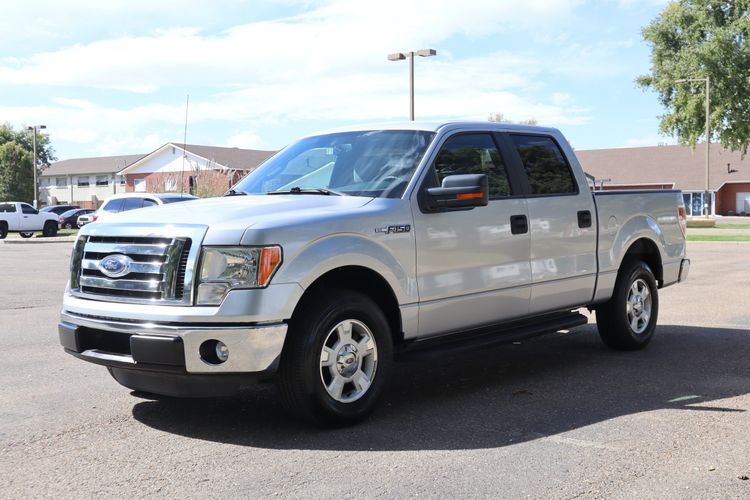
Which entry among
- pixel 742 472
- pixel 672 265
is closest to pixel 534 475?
pixel 742 472

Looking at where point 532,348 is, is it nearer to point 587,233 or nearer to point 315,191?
point 587,233

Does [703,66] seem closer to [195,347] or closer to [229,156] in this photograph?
[229,156]

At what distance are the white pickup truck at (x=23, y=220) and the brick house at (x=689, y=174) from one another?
1745 inches

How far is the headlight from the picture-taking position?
5.00 metres

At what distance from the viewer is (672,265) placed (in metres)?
8.74

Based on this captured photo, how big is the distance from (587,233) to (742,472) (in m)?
3.20

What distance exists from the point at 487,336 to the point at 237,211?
2.19 metres

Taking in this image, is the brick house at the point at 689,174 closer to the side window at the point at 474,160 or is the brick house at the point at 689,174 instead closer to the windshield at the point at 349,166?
the side window at the point at 474,160

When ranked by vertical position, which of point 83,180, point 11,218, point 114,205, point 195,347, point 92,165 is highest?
point 92,165

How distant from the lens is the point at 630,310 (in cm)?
815

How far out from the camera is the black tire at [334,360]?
16.9 ft

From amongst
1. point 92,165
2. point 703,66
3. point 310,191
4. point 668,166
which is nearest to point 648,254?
point 310,191

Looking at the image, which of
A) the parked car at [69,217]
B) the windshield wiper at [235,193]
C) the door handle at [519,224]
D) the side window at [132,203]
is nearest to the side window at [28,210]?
the parked car at [69,217]

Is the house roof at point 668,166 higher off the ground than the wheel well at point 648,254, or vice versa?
the house roof at point 668,166
